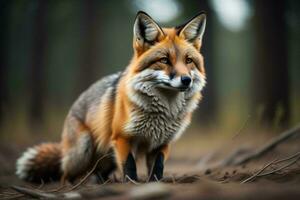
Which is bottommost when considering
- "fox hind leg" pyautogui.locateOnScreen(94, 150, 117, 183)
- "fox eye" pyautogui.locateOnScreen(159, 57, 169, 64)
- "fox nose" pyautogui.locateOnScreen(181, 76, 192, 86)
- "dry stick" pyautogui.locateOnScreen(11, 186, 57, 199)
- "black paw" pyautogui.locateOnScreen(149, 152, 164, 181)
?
"dry stick" pyautogui.locateOnScreen(11, 186, 57, 199)

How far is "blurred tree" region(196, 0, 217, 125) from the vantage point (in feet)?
56.6

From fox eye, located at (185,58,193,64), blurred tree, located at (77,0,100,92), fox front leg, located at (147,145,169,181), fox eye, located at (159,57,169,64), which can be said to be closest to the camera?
fox eye, located at (159,57,169,64)

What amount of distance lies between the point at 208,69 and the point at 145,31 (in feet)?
43.0

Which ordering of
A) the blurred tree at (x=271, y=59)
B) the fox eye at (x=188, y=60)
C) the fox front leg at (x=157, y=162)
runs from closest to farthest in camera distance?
the fox eye at (x=188, y=60), the fox front leg at (x=157, y=162), the blurred tree at (x=271, y=59)

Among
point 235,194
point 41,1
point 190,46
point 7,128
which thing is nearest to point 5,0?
point 41,1

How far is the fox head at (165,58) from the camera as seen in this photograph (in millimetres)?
4926

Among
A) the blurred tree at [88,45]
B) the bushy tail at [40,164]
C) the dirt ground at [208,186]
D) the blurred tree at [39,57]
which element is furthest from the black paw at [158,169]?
the blurred tree at [88,45]

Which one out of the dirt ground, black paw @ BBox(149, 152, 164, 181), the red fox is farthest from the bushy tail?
black paw @ BBox(149, 152, 164, 181)

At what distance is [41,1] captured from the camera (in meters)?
18.2

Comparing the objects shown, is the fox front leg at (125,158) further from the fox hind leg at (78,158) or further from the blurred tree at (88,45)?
the blurred tree at (88,45)

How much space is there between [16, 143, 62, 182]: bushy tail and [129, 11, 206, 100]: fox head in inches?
88.3

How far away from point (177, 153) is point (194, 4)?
8.99m

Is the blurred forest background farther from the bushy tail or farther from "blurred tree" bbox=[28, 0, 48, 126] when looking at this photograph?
the bushy tail

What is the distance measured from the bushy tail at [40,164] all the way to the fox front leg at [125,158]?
169 centimetres
